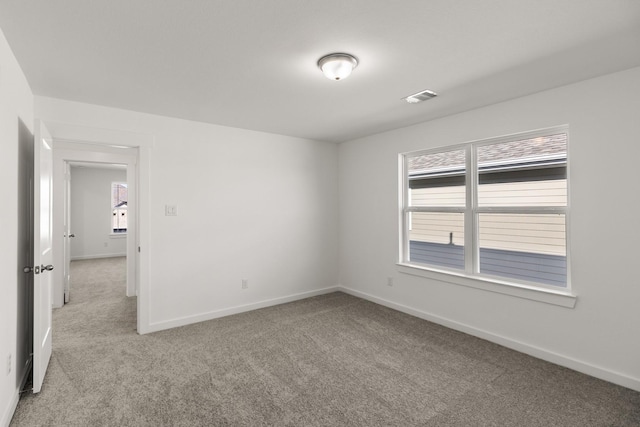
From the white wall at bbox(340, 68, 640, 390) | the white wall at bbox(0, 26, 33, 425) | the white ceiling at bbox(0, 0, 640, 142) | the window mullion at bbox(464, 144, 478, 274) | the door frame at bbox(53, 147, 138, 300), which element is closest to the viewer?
the white ceiling at bbox(0, 0, 640, 142)

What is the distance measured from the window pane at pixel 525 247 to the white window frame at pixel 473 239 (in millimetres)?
52

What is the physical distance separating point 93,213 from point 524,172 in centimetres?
994

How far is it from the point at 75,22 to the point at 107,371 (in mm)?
2554

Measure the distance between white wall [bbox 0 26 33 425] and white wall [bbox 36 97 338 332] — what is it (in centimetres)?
98

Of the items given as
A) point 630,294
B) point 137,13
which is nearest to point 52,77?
point 137,13

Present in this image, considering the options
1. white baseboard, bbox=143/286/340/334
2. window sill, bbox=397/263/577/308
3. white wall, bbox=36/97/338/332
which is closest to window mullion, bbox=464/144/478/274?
window sill, bbox=397/263/577/308

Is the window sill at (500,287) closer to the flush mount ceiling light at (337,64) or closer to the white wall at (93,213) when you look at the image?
the flush mount ceiling light at (337,64)

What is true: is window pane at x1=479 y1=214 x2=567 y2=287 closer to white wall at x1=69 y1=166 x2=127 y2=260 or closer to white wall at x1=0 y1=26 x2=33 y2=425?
white wall at x1=0 y1=26 x2=33 y2=425

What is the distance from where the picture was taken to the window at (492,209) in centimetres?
293

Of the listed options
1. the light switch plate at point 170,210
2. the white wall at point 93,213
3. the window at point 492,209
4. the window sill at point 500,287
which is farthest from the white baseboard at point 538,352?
the white wall at point 93,213

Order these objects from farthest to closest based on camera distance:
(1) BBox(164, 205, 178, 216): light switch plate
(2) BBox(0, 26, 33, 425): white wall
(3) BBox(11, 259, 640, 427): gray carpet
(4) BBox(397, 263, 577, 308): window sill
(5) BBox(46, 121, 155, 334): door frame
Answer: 1. (1) BBox(164, 205, 178, 216): light switch plate
2. (5) BBox(46, 121, 155, 334): door frame
3. (4) BBox(397, 263, 577, 308): window sill
4. (3) BBox(11, 259, 640, 427): gray carpet
5. (2) BBox(0, 26, 33, 425): white wall

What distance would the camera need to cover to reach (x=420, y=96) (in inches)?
117

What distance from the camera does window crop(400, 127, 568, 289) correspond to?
293cm

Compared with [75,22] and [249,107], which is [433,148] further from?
[75,22]
